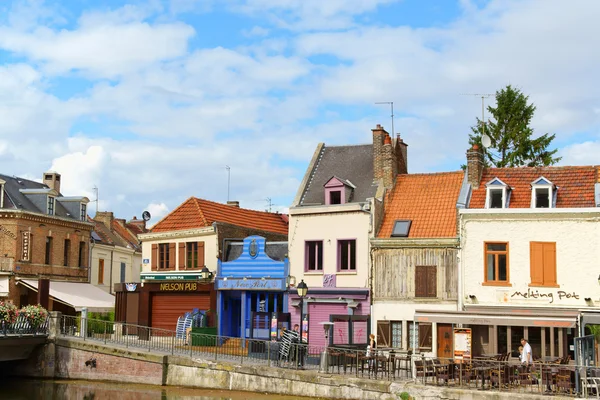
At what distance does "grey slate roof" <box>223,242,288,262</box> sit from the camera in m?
37.9

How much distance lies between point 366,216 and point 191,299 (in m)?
10.7

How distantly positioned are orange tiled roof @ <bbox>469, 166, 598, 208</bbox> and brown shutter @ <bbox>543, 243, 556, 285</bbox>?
1.86 m

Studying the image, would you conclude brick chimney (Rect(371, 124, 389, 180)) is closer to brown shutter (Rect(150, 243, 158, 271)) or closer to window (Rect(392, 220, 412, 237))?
window (Rect(392, 220, 412, 237))

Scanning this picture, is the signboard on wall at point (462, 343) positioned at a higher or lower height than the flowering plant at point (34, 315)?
lower

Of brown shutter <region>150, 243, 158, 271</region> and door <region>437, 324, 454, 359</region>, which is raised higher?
brown shutter <region>150, 243, 158, 271</region>

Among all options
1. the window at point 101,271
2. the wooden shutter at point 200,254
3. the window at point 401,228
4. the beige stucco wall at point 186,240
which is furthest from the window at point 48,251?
the window at point 401,228

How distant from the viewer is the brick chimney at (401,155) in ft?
125

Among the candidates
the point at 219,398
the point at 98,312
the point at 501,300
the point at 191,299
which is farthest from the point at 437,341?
the point at 98,312

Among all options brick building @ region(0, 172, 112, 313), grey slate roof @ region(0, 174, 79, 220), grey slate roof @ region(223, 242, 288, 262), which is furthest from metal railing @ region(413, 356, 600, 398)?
grey slate roof @ region(0, 174, 79, 220)

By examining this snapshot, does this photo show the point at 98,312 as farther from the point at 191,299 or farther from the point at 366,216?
the point at 366,216

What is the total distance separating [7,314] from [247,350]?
10.2 m

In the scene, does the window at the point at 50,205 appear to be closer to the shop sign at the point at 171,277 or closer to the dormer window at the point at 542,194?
the shop sign at the point at 171,277

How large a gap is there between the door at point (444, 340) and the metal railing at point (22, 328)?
1706 cm

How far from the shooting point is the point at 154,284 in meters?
41.4
